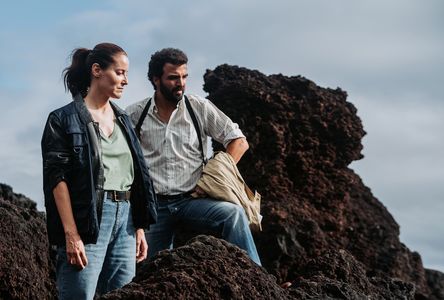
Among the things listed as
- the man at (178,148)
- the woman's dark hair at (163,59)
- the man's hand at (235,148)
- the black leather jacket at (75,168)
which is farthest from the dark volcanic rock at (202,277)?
the woman's dark hair at (163,59)

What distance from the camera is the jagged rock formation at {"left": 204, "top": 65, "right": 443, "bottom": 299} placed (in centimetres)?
1205

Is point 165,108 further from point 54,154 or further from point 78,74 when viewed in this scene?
point 54,154

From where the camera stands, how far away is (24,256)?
28.6ft

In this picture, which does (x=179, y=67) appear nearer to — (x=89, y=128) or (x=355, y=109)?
(x=89, y=128)

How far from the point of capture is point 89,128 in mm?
6535

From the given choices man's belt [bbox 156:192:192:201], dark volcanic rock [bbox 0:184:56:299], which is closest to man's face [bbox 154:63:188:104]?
man's belt [bbox 156:192:192:201]

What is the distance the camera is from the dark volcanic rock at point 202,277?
5.64 metres

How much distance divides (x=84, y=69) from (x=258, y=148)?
6.16 metres

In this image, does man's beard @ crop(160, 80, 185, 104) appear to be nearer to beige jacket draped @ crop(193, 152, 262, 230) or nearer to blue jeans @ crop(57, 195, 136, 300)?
beige jacket draped @ crop(193, 152, 262, 230)

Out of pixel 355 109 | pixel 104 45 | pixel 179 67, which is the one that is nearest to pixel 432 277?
pixel 355 109

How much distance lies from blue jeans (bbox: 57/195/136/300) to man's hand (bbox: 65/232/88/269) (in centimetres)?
8

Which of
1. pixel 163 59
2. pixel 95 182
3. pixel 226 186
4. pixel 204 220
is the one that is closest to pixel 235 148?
pixel 226 186

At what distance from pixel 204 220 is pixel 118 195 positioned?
1.11 metres

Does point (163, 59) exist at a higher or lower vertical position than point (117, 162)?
higher
